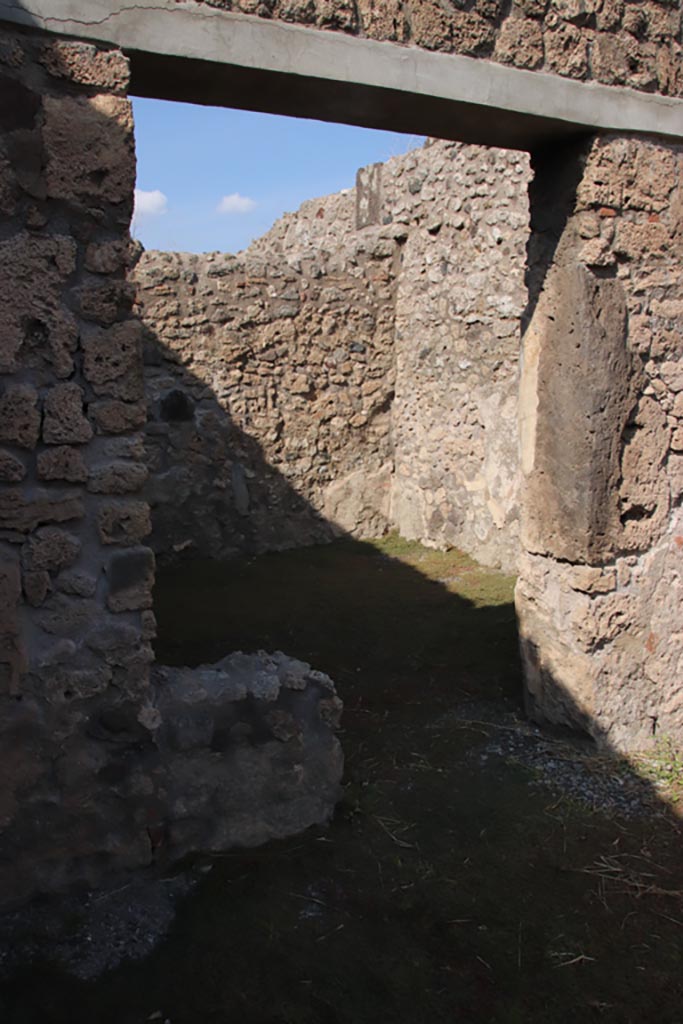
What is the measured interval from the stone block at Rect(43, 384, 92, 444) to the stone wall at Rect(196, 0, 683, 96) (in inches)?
51.2

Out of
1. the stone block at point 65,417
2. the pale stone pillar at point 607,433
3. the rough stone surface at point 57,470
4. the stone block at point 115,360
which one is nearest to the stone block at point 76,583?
the rough stone surface at point 57,470

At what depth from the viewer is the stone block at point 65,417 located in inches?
104

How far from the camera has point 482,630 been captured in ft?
17.6

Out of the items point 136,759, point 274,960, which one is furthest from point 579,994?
point 136,759

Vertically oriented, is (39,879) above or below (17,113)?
below

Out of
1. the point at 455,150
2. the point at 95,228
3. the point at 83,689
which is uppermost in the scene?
the point at 455,150

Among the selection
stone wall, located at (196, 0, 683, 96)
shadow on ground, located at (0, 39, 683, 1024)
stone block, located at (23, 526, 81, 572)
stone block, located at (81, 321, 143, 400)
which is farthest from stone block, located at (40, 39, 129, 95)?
shadow on ground, located at (0, 39, 683, 1024)

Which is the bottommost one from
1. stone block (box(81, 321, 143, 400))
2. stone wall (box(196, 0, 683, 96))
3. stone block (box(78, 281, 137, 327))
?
stone block (box(81, 321, 143, 400))

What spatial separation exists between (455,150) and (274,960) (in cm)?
622

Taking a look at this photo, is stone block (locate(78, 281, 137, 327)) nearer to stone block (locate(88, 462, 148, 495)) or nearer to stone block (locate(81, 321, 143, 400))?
stone block (locate(81, 321, 143, 400))

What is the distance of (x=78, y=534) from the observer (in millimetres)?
2736

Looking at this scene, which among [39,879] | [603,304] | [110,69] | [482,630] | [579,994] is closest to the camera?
[579,994]

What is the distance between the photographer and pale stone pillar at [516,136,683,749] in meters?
3.50

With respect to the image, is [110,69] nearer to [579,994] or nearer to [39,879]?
[39,879]
